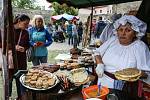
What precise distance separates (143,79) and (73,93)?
69cm

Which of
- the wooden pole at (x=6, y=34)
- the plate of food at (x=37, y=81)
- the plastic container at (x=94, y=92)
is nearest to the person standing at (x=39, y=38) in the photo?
the plate of food at (x=37, y=81)

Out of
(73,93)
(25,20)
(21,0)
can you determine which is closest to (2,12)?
(73,93)

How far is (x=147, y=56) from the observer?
3.32m

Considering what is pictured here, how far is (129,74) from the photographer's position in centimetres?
302

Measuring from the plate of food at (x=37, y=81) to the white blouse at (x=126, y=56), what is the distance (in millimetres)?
580

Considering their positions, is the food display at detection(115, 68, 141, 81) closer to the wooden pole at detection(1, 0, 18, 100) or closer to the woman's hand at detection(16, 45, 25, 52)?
the wooden pole at detection(1, 0, 18, 100)

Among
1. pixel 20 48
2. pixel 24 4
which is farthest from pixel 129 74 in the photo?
pixel 24 4

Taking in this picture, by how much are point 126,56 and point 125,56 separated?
13 mm

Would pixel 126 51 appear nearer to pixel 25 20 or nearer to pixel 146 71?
pixel 146 71

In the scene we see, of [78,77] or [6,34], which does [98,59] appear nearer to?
[78,77]

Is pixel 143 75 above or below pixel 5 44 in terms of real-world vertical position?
below

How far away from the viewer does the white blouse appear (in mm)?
3273

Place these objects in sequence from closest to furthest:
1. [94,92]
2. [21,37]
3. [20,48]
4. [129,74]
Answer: [94,92] < [129,74] < [20,48] < [21,37]

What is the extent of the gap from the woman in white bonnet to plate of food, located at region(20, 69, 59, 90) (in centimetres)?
48
